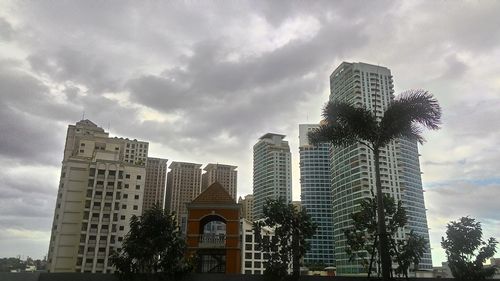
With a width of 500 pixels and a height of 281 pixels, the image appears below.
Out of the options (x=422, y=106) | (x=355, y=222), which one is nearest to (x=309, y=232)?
(x=355, y=222)

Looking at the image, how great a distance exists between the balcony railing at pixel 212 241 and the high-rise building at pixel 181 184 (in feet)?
382

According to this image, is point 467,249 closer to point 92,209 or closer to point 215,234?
point 215,234

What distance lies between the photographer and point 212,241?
3788 centimetres

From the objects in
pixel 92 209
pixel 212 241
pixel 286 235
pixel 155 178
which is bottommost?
pixel 212 241

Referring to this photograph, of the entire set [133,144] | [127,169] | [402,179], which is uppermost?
[133,144]

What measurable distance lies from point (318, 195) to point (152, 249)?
454ft

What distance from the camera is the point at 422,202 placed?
14062 centimetres

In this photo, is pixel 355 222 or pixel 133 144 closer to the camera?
pixel 355 222

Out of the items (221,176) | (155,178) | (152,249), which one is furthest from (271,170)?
(152,249)

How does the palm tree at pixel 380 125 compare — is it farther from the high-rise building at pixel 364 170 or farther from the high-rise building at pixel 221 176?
the high-rise building at pixel 221 176

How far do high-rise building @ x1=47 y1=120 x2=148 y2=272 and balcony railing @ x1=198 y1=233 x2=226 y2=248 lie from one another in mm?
48303

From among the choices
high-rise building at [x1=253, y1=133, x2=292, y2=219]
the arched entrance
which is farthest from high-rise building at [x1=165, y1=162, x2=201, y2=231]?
the arched entrance

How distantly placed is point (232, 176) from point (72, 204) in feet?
299

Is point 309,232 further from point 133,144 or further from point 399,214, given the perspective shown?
point 133,144
